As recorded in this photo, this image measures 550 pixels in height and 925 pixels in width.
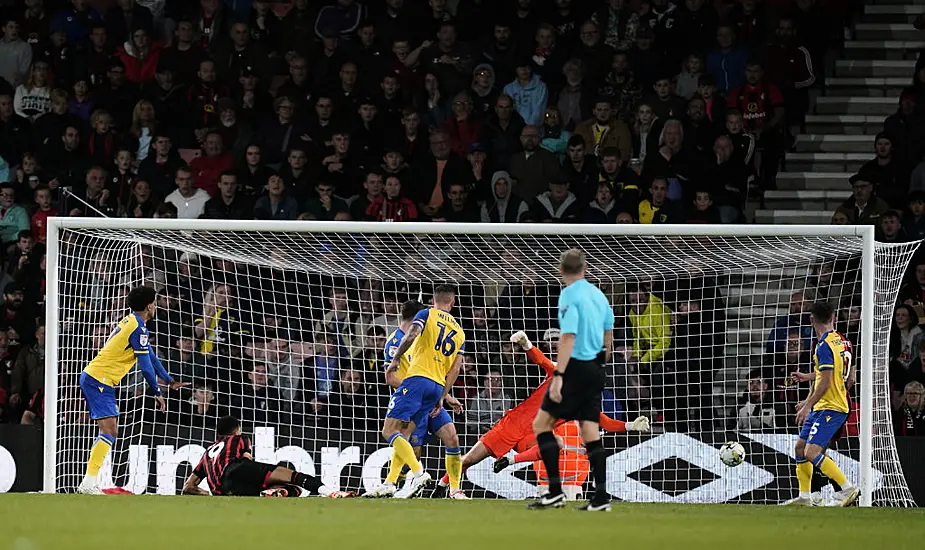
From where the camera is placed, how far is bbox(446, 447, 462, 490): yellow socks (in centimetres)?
1302

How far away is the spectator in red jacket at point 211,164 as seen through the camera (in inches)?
683

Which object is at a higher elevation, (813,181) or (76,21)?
(76,21)

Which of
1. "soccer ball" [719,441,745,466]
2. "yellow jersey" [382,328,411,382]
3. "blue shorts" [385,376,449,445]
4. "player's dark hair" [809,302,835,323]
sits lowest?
"soccer ball" [719,441,745,466]

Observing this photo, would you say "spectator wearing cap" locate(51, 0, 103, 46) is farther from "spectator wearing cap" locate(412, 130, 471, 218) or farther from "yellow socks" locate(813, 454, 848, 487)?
"yellow socks" locate(813, 454, 848, 487)

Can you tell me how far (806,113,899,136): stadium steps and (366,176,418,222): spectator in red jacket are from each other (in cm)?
538

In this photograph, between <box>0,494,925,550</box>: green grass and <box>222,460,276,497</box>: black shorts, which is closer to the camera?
<box>0,494,925,550</box>: green grass

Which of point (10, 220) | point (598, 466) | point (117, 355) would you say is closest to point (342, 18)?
point (10, 220)

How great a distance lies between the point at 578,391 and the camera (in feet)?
32.4

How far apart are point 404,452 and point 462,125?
20.7 feet

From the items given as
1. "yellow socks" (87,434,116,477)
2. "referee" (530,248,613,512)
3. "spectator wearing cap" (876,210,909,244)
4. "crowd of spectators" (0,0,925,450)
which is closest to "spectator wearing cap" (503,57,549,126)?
"crowd of spectators" (0,0,925,450)

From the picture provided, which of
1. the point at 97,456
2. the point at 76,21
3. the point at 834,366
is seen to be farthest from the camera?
the point at 76,21

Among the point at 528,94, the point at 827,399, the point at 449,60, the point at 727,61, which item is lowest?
the point at 827,399

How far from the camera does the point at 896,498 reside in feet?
44.2

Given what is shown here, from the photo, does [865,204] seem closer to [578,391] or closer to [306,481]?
[306,481]
